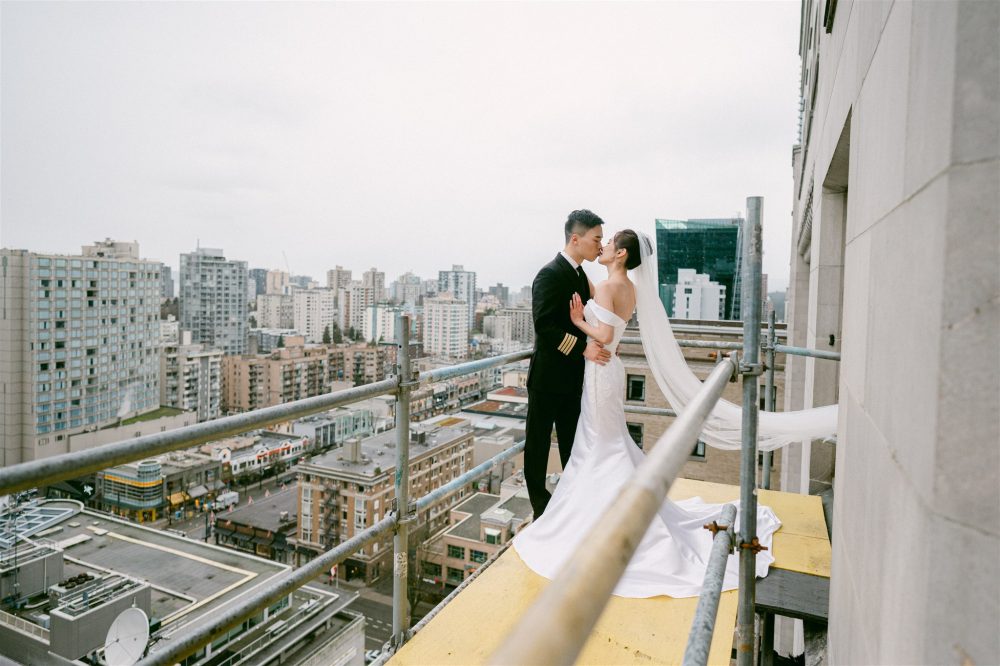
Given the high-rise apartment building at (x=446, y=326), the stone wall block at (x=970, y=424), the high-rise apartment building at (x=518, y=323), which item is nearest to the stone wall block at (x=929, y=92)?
the stone wall block at (x=970, y=424)

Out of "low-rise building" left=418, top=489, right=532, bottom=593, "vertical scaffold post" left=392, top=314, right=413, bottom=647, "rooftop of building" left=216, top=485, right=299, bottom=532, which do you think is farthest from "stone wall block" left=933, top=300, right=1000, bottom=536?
"rooftop of building" left=216, top=485, right=299, bottom=532

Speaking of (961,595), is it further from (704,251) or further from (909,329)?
(704,251)

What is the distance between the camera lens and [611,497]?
3441 mm

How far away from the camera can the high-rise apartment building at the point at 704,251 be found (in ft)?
122

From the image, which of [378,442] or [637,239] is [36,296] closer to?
[378,442]

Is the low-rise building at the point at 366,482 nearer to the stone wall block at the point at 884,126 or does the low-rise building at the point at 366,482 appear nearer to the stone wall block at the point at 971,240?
the stone wall block at the point at 884,126

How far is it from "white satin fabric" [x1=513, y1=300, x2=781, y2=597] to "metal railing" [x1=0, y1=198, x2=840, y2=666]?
0.53 m

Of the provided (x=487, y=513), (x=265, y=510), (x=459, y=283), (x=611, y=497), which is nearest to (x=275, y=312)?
(x=459, y=283)

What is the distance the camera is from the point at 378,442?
16.2 meters

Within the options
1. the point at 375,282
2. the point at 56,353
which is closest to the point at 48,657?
the point at 56,353

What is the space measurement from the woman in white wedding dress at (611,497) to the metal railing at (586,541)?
54cm

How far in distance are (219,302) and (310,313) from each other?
23033 millimetres

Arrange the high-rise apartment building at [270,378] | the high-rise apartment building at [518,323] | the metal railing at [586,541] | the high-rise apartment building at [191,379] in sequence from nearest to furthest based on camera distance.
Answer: the metal railing at [586,541], the high-rise apartment building at [191,379], the high-rise apartment building at [270,378], the high-rise apartment building at [518,323]

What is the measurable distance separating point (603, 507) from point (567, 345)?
3.88 ft
